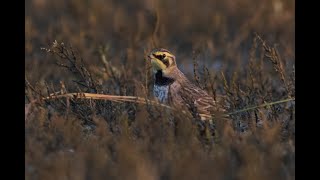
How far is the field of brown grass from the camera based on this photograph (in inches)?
208

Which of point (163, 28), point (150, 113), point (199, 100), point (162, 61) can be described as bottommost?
point (150, 113)

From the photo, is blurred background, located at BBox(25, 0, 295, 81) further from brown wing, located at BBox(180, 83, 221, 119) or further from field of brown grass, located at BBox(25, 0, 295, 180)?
brown wing, located at BBox(180, 83, 221, 119)

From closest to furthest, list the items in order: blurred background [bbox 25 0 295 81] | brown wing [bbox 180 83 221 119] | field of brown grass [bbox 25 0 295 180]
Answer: field of brown grass [bbox 25 0 295 180] < brown wing [bbox 180 83 221 119] < blurred background [bbox 25 0 295 81]

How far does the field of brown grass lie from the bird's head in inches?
7.5

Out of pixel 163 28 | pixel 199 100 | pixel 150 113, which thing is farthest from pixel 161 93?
pixel 163 28

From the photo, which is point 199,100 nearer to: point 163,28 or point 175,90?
point 175,90

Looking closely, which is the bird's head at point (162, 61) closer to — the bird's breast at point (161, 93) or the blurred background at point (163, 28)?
the bird's breast at point (161, 93)

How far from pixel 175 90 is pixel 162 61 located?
14.2 inches

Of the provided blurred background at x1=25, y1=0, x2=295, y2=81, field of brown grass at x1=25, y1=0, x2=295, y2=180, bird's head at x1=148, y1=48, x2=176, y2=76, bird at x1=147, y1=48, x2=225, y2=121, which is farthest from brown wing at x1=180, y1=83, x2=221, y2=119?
blurred background at x1=25, y1=0, x2=295, y2=81

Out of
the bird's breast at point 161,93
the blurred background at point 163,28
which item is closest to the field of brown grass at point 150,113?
the blurred background at point 163,28

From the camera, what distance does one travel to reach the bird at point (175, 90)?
6.80 metres

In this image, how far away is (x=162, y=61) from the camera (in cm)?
730

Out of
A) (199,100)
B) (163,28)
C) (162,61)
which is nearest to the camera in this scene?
(199,100)
